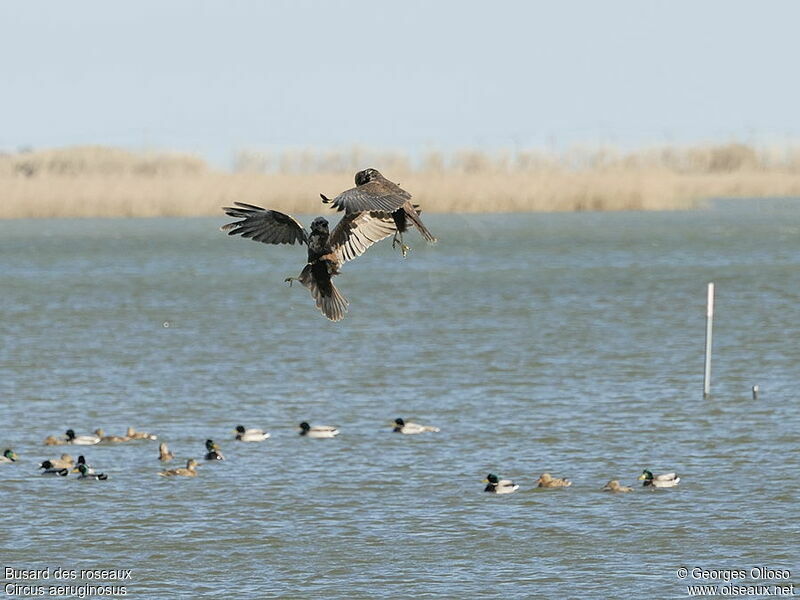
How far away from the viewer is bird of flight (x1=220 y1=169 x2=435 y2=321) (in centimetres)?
1002

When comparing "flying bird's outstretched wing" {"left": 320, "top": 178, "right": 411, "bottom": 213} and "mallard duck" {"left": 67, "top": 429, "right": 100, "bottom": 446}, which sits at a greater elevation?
"flying bird's outstretched wing" {"left": 320, "top": 178, "right": 411, "bottom": 213}

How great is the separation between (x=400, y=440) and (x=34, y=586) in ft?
32.5

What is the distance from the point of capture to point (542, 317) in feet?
180

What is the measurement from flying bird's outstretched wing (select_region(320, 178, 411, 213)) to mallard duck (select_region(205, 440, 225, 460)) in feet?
61.9

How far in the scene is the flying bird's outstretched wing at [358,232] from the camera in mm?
10348

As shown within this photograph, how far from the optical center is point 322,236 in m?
10.3

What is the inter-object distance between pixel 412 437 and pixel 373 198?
2096cm

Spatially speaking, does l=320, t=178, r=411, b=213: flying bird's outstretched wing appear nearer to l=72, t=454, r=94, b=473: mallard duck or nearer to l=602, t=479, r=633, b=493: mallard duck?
l=602, t=479, r=633, b=493: mallard duck

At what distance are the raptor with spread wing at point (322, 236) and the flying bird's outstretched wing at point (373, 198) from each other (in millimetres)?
130

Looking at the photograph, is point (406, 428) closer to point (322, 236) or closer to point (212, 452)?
point (212, 452)

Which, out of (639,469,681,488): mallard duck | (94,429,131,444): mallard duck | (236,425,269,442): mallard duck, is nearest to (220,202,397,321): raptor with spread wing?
(639,469,681,488): mallard duck

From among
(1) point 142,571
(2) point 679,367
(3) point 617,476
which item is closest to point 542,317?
(2) point 679,367

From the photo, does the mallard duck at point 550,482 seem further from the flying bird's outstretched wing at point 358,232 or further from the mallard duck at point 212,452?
the flying bird's outstretched wing at point 358,232

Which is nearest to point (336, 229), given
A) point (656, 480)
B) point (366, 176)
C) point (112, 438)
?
point (366, 176)
